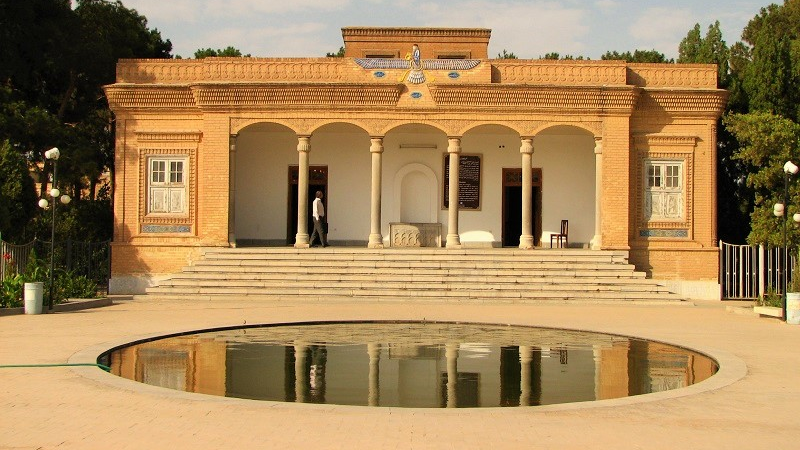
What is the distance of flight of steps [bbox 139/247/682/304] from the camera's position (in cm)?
2241

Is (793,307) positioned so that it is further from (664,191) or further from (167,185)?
(167,185)

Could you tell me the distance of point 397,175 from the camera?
2795cm

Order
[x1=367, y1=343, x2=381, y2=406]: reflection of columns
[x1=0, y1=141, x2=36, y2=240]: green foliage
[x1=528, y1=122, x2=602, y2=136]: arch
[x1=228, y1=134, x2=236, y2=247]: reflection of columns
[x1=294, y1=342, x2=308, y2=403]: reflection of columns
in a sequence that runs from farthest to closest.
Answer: [x1=528, y1=122, x2=602, y2=136]: arch
[x1=228, y1=134, x2=236, y2=247]: reflection of columns
[x1=0, y1=141, x2=36, y2=240]: green foliage
[x1=294, y1=342, x2=308, y2=403]: reflection of columns
[x1=367, y1=343, x2=381, y2=406]: reflection of columns

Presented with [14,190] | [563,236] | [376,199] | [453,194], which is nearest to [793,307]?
[453,194]

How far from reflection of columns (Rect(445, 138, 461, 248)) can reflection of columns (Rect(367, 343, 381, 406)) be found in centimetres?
1219

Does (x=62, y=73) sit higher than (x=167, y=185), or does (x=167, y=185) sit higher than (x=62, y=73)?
(x=62, y=73)

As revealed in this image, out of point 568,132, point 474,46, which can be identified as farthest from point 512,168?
point 474,46

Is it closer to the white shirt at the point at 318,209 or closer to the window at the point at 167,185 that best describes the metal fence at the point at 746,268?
the white shirt at the point at 318,209

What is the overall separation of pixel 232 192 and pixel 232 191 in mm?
26

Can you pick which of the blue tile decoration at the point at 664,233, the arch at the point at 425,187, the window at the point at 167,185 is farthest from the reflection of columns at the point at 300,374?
the arch at the point at 425,187

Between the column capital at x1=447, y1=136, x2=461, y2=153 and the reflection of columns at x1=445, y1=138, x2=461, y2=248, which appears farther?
the column capital at x1=447, y1=136, x2=461, y2=153

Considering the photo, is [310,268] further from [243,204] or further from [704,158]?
[704,158]

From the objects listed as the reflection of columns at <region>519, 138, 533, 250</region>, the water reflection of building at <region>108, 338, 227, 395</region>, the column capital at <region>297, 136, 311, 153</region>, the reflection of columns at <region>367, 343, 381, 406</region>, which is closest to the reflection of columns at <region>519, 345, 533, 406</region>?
the reflection of columns at <region>367, 343, 381, 406</region>

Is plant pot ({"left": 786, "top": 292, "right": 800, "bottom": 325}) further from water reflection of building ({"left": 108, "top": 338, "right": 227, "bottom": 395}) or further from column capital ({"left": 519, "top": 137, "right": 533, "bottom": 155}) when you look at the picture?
water reflection of building ({"left": 108, "top": 338, "right": 227, "bottom": 395})
